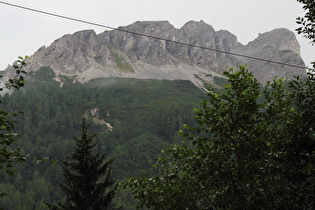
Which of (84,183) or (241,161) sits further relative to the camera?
(84,183)

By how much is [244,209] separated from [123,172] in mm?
177064

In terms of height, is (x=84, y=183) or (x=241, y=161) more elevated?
(x=241, y=161)

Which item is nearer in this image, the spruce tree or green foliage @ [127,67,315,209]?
green foliage @ [127,67,315,209]

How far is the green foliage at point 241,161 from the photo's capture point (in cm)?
813

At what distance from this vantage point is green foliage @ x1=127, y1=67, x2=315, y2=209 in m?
8.13

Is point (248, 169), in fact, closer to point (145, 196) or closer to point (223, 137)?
point (223, 137)

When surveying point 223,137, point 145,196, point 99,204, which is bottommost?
point 99,204

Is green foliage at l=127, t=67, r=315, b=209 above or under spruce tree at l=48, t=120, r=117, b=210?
above

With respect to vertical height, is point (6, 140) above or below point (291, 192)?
above

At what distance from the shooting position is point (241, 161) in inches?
322

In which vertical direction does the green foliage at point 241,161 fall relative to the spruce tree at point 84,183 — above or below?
above

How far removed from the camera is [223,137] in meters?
8.35

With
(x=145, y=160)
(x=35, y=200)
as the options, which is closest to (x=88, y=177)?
(x=35, y=200)

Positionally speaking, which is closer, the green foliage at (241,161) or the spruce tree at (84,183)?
the green foliage at (241,161)
